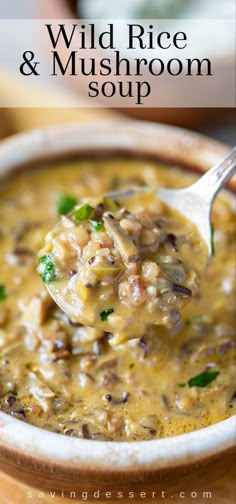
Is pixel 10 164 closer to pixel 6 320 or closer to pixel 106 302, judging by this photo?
pixel 6 320

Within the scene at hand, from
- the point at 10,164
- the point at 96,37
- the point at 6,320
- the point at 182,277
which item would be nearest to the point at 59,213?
the point at 10,164

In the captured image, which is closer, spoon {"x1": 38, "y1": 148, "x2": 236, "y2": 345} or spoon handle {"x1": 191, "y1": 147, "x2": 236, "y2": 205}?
spoon {"x1": 38, "y1": 148, "x2": 236, "y2": 345}

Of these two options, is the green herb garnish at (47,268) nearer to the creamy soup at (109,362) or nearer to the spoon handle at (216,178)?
the creamy soup at (109,362)

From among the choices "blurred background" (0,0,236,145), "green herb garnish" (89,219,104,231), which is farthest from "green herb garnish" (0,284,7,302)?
"blurred background" (0,0,236,145)

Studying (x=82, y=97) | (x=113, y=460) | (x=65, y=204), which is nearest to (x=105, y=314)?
(x=113, y=460)

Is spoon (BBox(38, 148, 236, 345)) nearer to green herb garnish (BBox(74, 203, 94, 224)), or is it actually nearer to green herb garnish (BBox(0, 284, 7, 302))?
green herb garnish (BBox(74, 203, 94, 224))

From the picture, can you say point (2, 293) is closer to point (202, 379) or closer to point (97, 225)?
point (97, 225)

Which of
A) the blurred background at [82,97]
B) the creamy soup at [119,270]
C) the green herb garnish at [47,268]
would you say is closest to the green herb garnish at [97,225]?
the creamy soup at [119,270]
